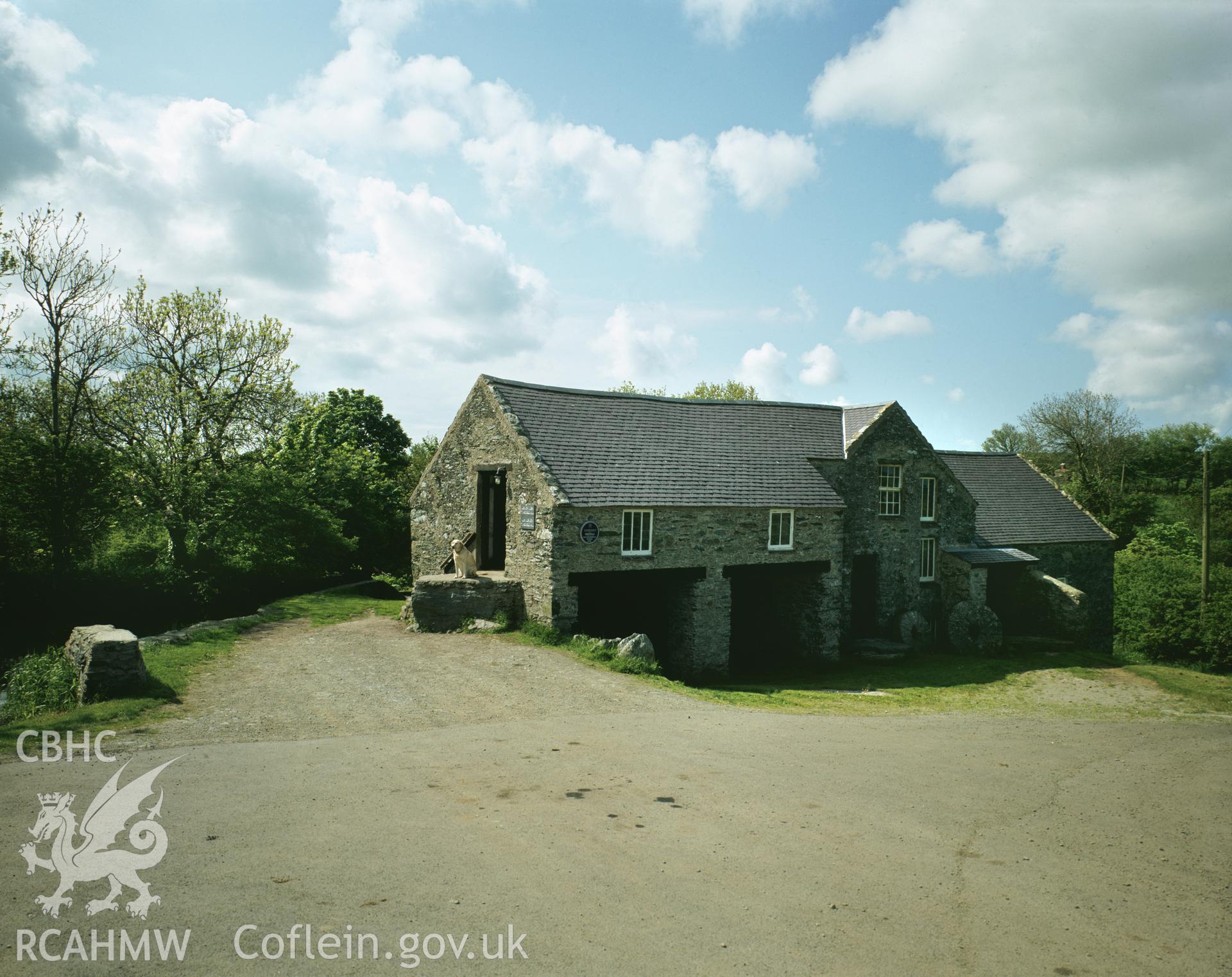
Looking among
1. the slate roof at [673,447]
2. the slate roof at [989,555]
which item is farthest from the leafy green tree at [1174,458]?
the slate roof at [673,447]

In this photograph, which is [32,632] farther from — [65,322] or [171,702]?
[171,702]

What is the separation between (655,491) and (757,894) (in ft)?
47.0

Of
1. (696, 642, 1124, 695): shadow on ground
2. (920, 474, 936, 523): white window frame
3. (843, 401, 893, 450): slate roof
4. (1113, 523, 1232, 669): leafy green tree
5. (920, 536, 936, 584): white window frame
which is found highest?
(843, 401, 893, 450): slate roof

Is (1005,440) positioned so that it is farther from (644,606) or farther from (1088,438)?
(644,606)

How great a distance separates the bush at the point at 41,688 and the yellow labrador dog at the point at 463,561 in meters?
8.50

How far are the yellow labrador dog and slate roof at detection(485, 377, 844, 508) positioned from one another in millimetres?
3321

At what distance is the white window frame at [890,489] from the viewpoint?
2470cm

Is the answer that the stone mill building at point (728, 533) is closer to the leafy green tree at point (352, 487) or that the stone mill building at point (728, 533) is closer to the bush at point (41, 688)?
the leafy green tree at point (352, 487)

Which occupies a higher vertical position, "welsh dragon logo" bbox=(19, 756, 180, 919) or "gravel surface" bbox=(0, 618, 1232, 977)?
"welsh dragon logo" bbox=(19, 756, 180, 919)

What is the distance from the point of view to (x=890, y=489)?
978 inches

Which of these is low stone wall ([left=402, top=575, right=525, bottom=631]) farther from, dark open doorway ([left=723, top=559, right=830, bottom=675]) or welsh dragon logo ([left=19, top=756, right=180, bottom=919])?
welsh dragon logo ([left=19, top=756, right=180, bottom=919])

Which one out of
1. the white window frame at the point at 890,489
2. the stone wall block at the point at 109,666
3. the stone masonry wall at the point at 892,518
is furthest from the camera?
the white window frame at the point at 890,489

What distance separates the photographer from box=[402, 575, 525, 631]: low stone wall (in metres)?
18.2

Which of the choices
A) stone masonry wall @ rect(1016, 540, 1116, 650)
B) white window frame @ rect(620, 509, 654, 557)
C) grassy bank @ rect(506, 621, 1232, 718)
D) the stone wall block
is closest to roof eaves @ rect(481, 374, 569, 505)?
white window frame @ rect(620, 509, 654, 557)
